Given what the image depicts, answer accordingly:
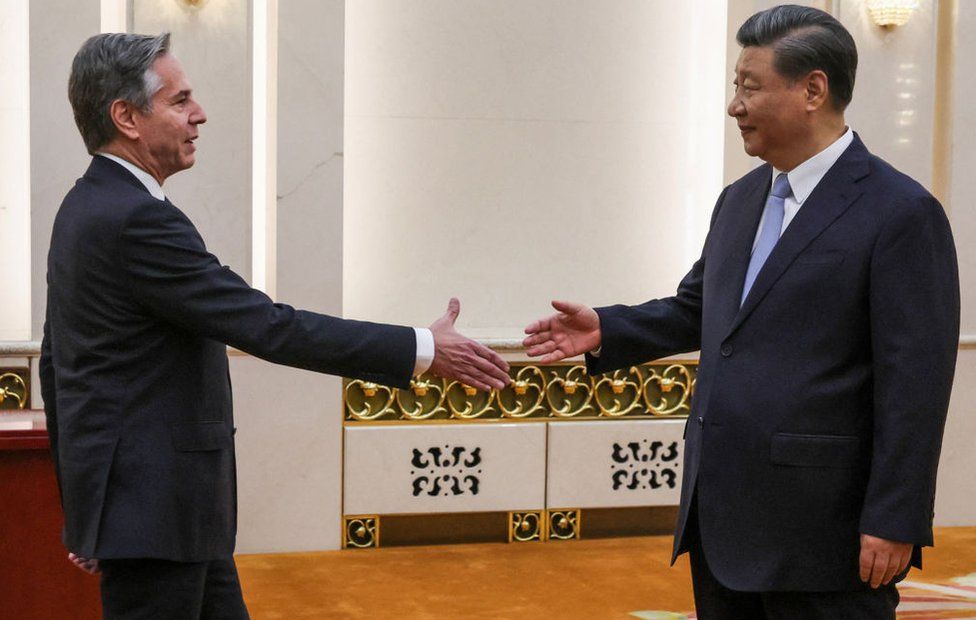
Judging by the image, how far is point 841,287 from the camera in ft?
7.98

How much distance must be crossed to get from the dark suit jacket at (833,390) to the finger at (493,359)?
0.57m

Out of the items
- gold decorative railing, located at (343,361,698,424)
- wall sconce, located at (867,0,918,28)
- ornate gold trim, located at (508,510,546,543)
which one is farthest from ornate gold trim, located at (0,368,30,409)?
wall sconce, located at (867,0,918,28)

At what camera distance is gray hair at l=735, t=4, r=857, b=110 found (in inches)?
101

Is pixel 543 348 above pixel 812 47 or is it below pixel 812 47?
below

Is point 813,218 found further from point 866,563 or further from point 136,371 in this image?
point 136,371

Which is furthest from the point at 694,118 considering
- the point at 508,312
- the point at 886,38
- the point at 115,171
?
the point at 115,171

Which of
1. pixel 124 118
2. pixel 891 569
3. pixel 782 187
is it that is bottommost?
pixel 891 569

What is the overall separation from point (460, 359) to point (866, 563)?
996mm

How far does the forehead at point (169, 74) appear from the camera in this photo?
8.76 feet

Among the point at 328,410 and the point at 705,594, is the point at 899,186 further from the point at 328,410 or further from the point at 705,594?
the point at 328,410

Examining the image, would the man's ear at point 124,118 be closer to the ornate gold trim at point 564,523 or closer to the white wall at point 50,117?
the white wall at point 50,117

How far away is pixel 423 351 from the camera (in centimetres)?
282

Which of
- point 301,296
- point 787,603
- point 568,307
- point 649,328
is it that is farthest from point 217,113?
point 787,603

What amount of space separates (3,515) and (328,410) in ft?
7.23
